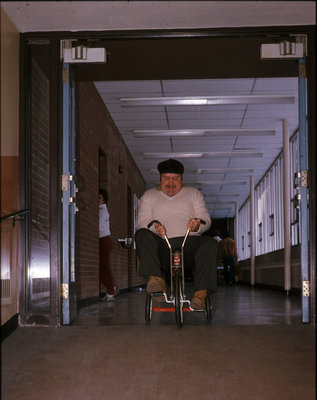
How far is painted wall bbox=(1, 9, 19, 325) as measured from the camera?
361 cm

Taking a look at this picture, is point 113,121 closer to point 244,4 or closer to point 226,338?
point 244,4

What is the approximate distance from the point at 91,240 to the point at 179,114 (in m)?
2.92

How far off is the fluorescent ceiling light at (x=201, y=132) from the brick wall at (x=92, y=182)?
55cm

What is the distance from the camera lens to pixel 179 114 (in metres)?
8.80

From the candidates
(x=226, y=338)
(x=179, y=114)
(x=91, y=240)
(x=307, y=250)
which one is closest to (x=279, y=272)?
(x=179, y=114)

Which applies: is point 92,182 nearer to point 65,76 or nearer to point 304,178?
point 65,76

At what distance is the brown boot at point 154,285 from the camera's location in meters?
3.88

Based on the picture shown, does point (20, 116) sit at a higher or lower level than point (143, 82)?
lower

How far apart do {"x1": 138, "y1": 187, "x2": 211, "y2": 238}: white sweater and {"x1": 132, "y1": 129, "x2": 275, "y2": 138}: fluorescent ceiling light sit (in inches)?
219

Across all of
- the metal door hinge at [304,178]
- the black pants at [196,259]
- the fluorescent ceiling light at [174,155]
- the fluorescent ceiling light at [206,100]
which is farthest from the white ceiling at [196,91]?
the black pants at [196,259]

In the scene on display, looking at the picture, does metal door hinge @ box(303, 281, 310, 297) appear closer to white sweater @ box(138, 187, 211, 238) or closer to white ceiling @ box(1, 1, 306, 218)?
white sweater @ box(138, 187, 211, 238)

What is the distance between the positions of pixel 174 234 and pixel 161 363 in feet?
5.01

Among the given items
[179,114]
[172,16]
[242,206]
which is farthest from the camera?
[242,206]

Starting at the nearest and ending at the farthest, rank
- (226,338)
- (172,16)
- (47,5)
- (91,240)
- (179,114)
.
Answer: (226,338) → (47,5) → (172,16) → (91,240) → (179,114)
